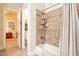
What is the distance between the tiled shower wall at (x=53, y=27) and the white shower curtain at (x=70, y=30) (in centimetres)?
9

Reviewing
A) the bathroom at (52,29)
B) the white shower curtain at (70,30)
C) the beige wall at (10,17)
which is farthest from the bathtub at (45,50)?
the beige wall at (10,17)

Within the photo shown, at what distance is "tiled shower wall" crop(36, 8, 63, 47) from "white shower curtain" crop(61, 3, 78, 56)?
85 mm

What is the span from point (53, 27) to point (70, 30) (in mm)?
236

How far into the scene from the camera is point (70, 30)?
1.60 m

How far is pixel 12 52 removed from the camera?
1.68 meters

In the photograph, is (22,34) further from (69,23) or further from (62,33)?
(69,23)

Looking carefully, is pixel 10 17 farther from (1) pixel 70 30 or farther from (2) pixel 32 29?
(1) pixel 70 30

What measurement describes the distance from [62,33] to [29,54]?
544 mm

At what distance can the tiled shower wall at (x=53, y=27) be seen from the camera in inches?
66.0

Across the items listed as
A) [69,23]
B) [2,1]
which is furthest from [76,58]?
[2,1]

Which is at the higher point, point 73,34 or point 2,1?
point 2,1

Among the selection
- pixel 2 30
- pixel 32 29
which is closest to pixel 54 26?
pixel 32 29

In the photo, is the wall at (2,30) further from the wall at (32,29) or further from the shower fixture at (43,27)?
the shower fixture at (43,27)

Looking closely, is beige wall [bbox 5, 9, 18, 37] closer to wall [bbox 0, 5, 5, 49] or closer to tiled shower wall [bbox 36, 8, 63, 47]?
wall [bbox 0, 5, 5, 49]
